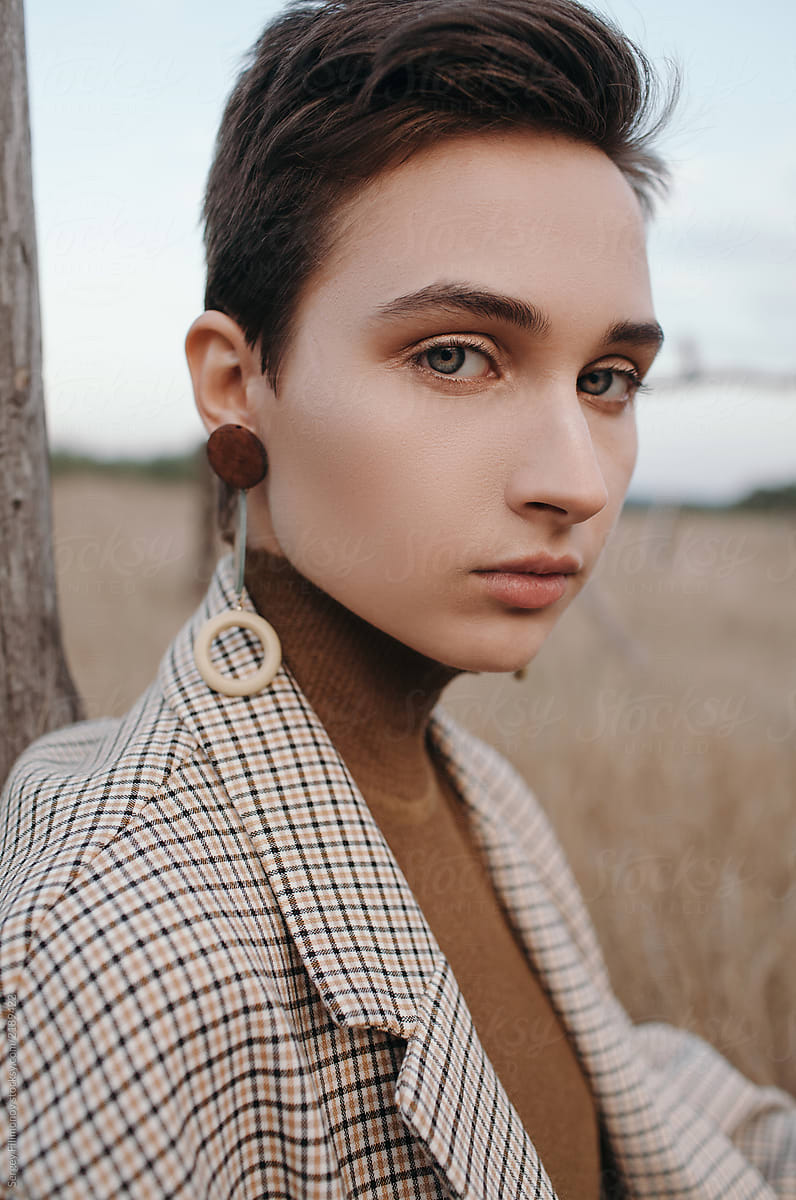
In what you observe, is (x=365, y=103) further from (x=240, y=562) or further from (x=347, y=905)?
(x=347, y=905)

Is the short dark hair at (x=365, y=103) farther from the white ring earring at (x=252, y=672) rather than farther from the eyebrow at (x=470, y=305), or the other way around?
the white ring earring at (x=252, y=672)

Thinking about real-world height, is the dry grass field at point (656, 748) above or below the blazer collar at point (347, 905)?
below

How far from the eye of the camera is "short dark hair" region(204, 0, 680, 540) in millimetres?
1097

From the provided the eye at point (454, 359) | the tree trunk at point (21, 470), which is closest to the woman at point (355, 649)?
the eye at point (454, 359)

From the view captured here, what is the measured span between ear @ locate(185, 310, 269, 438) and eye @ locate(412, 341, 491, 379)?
0.28 m

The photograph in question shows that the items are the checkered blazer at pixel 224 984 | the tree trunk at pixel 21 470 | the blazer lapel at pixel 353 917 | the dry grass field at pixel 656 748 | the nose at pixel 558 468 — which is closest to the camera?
the checkered blazer at pixel 224 984

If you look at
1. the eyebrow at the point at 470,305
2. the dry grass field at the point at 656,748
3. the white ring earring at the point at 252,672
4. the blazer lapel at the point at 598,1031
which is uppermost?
the eyebrow at the point at 470,305

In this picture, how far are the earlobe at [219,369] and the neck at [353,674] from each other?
0.70 feet

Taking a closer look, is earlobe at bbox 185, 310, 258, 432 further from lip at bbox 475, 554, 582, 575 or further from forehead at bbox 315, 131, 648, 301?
lip at bbox 475, 554, 582, 575

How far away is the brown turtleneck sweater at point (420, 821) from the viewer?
128cm

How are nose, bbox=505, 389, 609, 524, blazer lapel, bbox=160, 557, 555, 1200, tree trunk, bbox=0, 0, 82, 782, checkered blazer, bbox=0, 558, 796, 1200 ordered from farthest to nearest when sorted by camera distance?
tree trunk, bbox=0, 0, 82, 782 < nose, bbox=505, 389, 609, 524 < blazer lapel, bbox=160, 557, 555, 1200 < checkered blazer, bbox=0, 558, 796, 1200

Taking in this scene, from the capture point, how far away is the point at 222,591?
4.32ft

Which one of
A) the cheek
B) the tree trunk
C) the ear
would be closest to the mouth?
the cheek

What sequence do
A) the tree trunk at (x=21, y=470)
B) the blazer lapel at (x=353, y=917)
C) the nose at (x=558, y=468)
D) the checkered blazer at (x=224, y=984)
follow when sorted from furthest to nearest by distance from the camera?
the tree trunk at (x=21, y=470)
the nose at (x=558, y=468)
the blazer lapel at (x=353, y=917)
the checkered blazer at (x=224, y=984)
